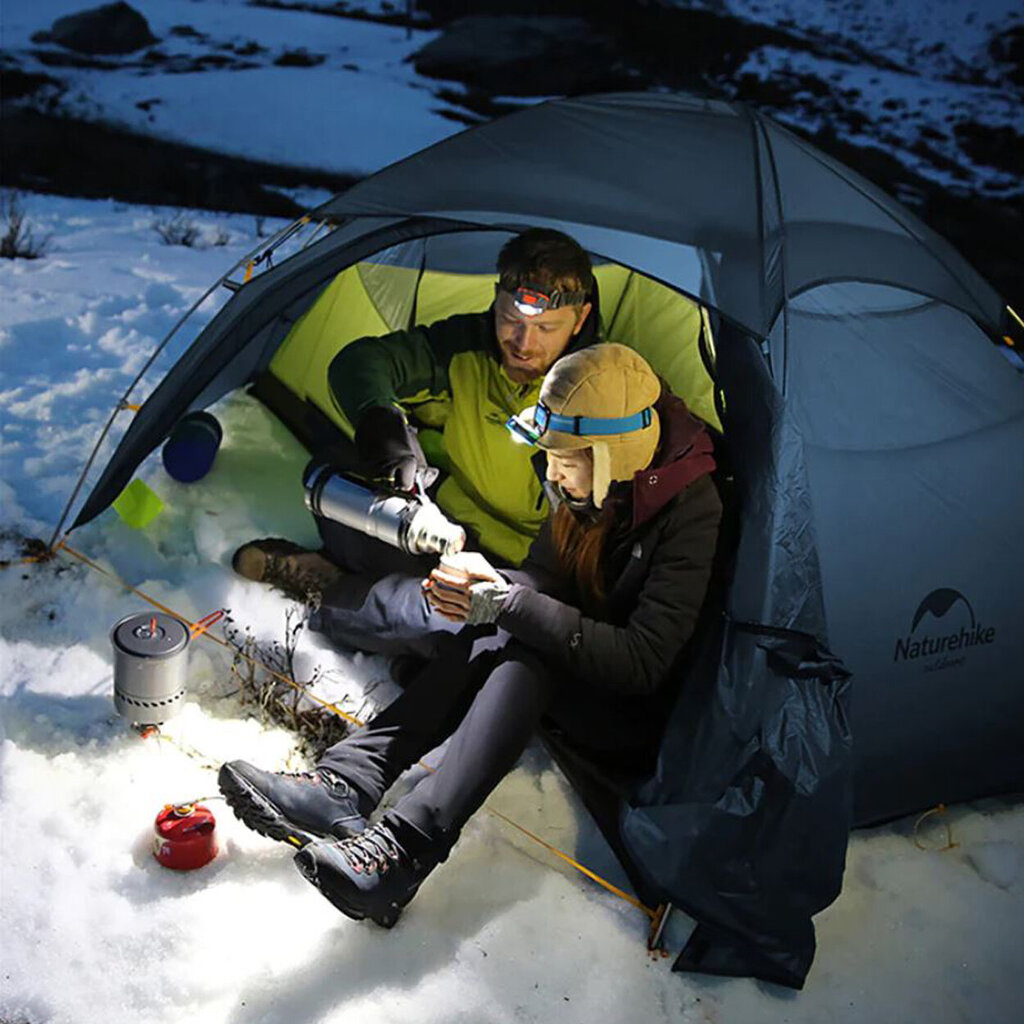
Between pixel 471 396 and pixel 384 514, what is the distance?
464 millimetres

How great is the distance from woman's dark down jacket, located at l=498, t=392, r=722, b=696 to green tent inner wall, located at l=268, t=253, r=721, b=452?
877mm

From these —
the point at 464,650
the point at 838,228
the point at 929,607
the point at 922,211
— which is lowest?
the point at 922,211

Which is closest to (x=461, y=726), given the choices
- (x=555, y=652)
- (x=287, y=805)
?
(x=555, y=652)

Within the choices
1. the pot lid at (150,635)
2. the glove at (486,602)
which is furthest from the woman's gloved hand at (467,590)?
the pot lid at (150,635)

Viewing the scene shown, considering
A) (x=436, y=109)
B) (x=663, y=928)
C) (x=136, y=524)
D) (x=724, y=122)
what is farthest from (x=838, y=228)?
(x=436, y=109)

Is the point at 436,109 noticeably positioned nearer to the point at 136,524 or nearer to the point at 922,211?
the point at 922,211

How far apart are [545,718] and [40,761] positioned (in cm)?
102

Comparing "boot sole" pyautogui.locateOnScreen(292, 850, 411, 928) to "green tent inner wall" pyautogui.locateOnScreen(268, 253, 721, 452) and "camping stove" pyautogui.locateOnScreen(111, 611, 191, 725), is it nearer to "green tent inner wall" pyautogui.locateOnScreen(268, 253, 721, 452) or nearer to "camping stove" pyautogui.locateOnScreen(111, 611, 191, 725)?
"camping stove" pyautogui.locateOnScreen(111, 611, 191, 725)

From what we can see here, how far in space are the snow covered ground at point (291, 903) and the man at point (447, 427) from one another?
133 millimetres

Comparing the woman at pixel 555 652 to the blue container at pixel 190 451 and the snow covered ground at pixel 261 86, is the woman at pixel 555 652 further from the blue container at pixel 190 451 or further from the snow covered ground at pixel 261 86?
the snow covered ground at pixel 261 86

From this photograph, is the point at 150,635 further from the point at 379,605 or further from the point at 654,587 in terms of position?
the point at 654,587

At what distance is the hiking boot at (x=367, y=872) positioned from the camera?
196 centimetres

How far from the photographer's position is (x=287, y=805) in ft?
6.97

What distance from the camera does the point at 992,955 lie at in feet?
7.22
